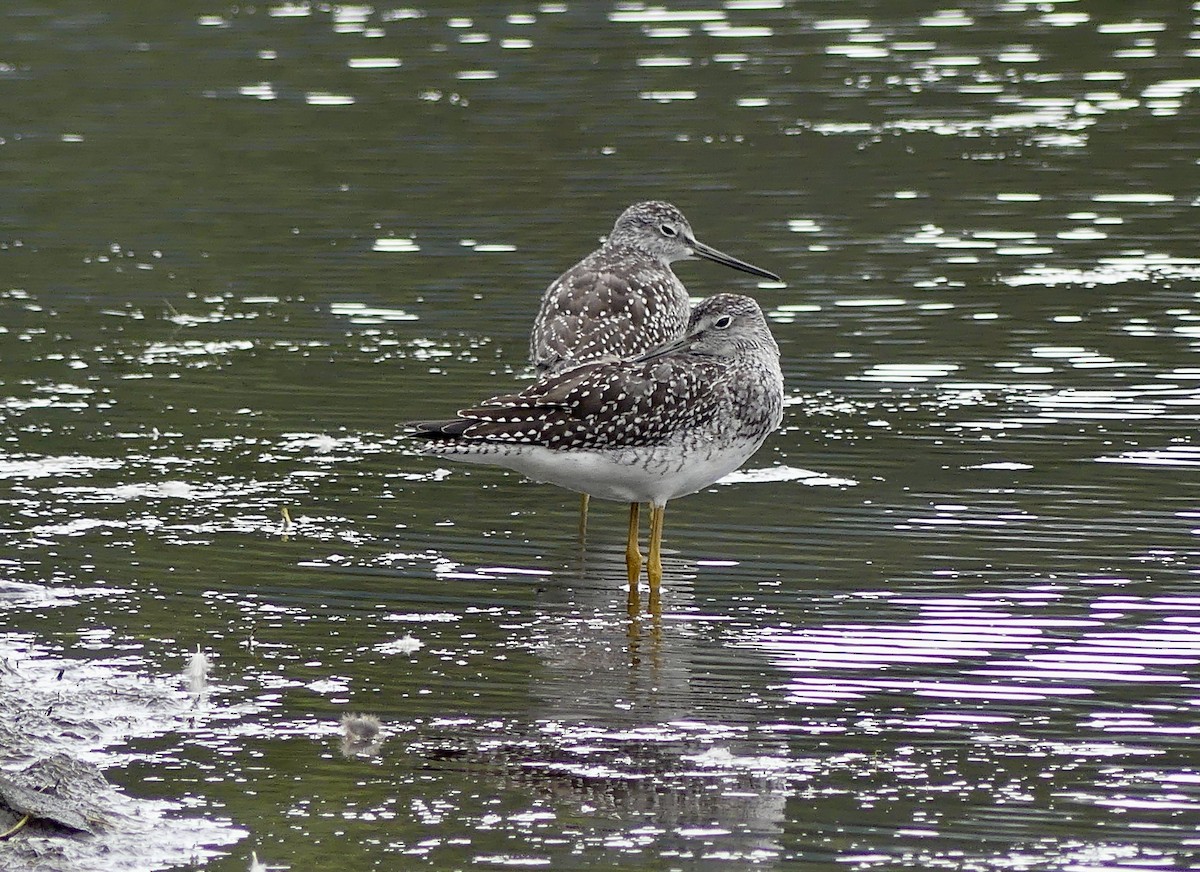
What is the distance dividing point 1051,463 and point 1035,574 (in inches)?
70.9

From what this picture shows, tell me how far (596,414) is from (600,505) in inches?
79.2

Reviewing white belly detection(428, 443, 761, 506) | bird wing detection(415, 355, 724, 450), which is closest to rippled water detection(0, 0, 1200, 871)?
white belly detection(428, 443, 761, 506)

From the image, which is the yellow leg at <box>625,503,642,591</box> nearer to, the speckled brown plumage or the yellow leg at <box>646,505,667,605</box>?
the yellow leg at <box>646,505,667,605</box>

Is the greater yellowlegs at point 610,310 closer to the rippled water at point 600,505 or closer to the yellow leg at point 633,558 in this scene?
the rippled water at point 600,505

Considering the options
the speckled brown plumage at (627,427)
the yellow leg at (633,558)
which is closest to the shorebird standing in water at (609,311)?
the speckled brown plumage at (627,427)

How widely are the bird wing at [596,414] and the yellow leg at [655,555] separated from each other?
462 mm

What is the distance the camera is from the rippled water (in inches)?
298

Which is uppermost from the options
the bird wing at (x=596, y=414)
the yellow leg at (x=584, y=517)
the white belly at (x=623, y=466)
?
the bird wing at (x=596, y=414)

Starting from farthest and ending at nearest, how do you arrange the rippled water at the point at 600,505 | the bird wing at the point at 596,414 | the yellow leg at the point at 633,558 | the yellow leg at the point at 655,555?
the yellow leg at the point at 633,558 → the yellow leg at the point at 655,555 → the bird wing at the point at 596,414 → the rippled water at the point at 600,505

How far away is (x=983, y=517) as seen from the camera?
1065 cm


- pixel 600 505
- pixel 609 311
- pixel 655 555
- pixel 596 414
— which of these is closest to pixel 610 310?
pixel 609 311

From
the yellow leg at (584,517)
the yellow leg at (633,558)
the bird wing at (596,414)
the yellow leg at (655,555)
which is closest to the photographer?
the bird wing at (596,414)

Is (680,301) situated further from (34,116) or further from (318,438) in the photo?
(34,116)

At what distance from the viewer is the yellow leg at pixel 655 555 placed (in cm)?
998
